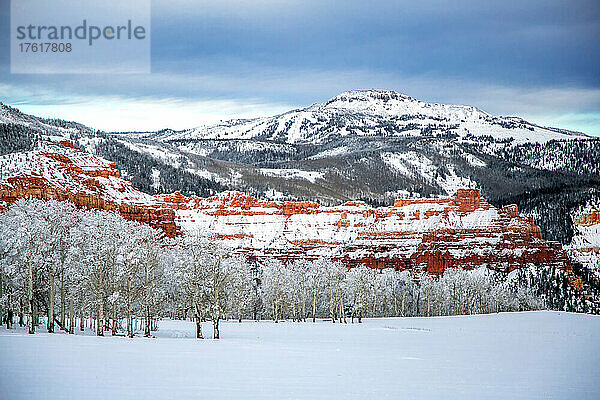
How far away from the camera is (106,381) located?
18.0m

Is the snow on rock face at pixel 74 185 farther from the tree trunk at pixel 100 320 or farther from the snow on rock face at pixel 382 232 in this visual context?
the tree trunk at pixel 100 320

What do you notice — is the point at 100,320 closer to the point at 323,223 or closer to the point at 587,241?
the point at 323,223

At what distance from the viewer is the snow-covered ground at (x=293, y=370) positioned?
58.1 feet

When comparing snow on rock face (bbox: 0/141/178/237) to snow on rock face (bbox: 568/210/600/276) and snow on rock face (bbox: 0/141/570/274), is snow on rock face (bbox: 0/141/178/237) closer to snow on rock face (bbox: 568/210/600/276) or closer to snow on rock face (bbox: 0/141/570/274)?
snow on rock face (bbox: 0/141/570/274)

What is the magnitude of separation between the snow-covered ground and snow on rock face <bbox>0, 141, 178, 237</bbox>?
95199 millimetres

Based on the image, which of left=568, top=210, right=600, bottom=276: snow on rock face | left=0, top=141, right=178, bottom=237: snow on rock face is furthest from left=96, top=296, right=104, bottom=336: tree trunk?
left=568, top=210, right=600, bottom=276: snow on rock face

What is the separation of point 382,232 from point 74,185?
73.3m

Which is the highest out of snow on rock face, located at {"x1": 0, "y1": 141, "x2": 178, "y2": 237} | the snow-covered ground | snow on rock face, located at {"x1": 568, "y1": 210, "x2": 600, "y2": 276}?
snow on rock face, located at {"x1": 0, "y1": 141, "x2": 178, "y2": 237}

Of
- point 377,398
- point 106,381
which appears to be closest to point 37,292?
point 106,381

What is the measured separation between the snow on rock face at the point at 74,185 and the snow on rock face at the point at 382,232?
22.7 ft

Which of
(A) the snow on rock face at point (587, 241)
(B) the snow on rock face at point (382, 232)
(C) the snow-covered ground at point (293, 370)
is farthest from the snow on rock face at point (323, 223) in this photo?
(C) the snow-covered ground at point (293, 370)

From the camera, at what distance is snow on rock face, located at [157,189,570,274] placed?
437 feet

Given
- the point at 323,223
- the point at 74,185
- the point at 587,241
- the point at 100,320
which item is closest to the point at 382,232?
the point at 323,223

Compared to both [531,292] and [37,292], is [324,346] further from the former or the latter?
[531,292]
